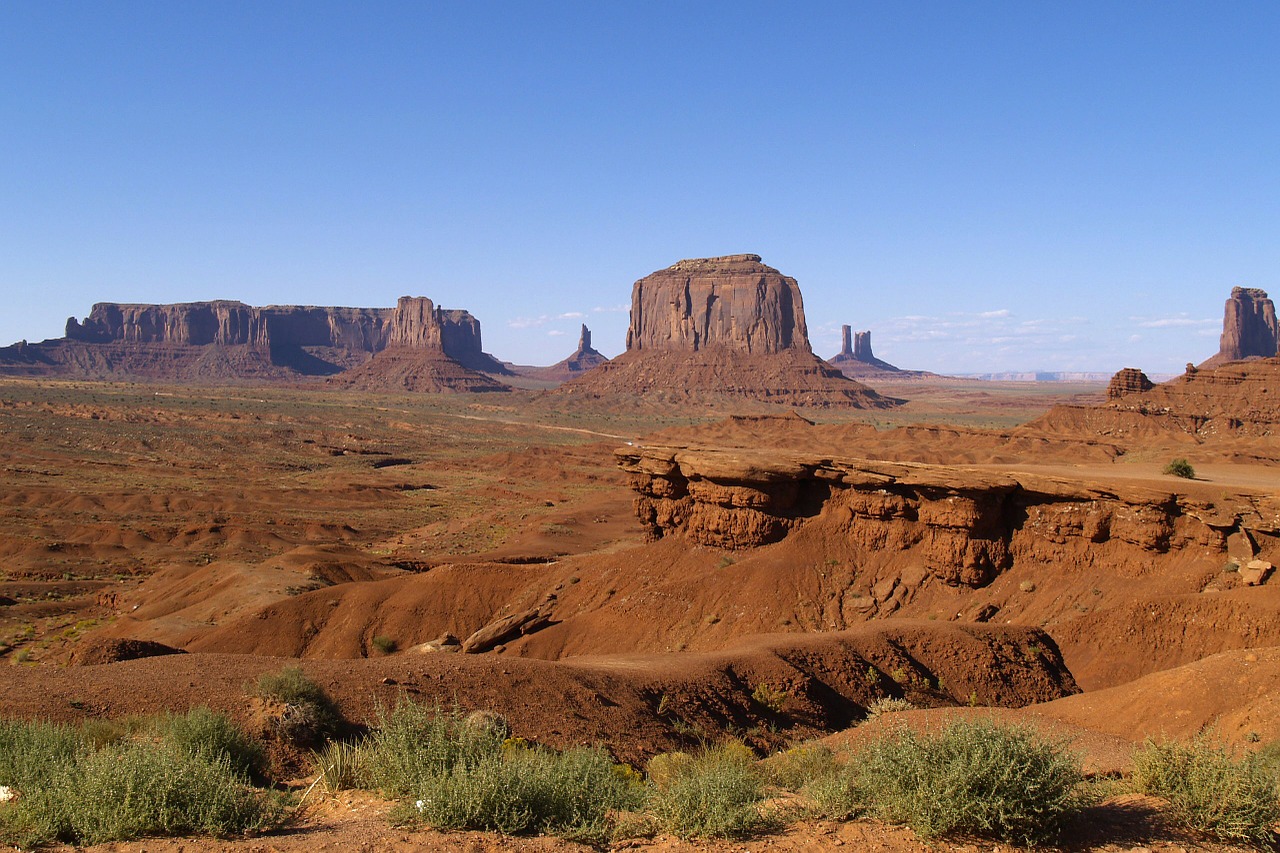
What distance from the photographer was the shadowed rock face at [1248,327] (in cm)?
14062

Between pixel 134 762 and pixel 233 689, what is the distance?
4767 mm

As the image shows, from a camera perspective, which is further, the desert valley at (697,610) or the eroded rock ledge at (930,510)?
the eroded rock ledge at (930,510)

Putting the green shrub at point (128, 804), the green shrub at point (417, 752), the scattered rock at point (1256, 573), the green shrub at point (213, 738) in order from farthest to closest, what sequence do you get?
1. the scattered rock at point (1256, 573)
2. the green shrub at point (213, 738)
3. the green shrub at point (417, 752)
4. the green shrub at point (128, 804)

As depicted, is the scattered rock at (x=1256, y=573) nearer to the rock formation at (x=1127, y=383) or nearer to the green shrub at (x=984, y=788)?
the green shrub at (x=984, y=788)

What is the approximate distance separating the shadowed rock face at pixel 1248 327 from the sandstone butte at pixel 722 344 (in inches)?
2128

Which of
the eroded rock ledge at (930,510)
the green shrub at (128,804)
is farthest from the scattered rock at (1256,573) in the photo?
the green shrub at (128,804)

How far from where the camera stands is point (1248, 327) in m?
143

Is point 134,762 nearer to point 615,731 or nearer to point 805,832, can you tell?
point 805,832

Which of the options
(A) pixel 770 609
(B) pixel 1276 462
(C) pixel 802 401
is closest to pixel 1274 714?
(A) pixel 770 609

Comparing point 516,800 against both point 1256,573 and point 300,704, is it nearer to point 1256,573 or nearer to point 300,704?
point 300,704

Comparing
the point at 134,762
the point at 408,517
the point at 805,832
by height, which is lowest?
the point at 408,517

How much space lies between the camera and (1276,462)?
4203 centimetres

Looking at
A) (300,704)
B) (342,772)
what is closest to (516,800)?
(342,772)

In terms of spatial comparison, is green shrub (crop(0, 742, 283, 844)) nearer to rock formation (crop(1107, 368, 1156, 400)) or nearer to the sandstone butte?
rock formation (crop(1107, 368, 1156, 400))
